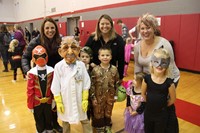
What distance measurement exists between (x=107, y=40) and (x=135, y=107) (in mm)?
924

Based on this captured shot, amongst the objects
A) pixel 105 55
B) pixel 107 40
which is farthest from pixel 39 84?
pixel 107 40

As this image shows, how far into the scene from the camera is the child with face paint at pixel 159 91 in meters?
1.64

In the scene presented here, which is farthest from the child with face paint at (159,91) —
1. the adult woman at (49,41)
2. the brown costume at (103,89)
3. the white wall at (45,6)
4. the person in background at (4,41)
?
the white wall at (45,6)

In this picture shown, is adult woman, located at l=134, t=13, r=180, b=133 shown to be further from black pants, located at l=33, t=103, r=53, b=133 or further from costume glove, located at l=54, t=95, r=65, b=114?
black pants, located at l=33, t=103, r=53, b=133

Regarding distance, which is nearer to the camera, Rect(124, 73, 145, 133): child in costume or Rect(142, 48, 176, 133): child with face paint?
Rect(142, 48, 176, 133): child with face paint

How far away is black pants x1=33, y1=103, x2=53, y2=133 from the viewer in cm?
222

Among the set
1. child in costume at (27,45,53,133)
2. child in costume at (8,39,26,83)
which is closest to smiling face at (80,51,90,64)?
child in costume at (27,45,53,133)

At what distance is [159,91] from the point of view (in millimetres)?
1657

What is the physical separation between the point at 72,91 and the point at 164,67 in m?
0.99

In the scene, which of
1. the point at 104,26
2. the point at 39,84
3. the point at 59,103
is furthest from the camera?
the point at 104,26

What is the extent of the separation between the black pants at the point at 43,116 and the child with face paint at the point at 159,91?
3.95ft

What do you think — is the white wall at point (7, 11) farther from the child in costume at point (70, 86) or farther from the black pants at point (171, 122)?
the black pants at point (171, 122)

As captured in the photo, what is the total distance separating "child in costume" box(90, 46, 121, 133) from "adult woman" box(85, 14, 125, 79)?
212 mm

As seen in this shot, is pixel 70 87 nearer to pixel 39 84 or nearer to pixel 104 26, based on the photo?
pixel 39 84
